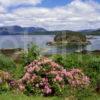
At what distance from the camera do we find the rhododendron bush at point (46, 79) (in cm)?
1691

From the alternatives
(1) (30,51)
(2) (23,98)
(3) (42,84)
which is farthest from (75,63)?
(2) (23,98)

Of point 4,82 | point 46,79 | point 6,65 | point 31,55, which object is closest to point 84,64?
point 31,55

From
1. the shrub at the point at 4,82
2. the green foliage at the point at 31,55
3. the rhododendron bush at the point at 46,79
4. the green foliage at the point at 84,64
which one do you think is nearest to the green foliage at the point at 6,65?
the green foliage at the point at 31,55

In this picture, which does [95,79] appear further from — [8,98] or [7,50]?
[7,50]

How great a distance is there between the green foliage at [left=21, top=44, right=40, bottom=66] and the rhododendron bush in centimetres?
225

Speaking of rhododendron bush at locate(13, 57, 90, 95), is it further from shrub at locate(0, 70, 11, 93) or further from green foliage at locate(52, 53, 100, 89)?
green foliage at locate(52, 53, 100, 89)

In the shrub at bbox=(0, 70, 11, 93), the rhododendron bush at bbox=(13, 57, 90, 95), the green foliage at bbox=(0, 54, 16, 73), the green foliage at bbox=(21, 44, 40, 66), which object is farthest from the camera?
the green foliage at bbox=(0, 54, 16, 73)

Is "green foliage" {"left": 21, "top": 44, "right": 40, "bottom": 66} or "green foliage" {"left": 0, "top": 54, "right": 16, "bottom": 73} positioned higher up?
"green foliage" {"left": 21, "top": 44, "right": 40, "bottom": 66}

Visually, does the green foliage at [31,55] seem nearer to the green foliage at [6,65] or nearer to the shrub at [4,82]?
the green foliage at [6,65]

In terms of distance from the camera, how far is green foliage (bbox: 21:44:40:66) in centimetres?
2012

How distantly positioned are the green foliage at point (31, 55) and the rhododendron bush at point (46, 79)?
225 cm

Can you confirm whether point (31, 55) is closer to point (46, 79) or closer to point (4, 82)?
point (46, 79)

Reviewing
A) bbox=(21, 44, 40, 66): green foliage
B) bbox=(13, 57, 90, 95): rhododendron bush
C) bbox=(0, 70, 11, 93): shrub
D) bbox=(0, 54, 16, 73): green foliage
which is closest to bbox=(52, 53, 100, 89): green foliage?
bbox=(21, 44, 40, 66): green foliage

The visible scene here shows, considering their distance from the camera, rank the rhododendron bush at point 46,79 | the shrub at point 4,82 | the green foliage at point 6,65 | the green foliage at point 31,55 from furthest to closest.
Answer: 1. the green foliage at point 6,65
2. the green foliage at point 31,55
3. the rhododendron bush at point 46,79
4. the shrub at point 4,82
